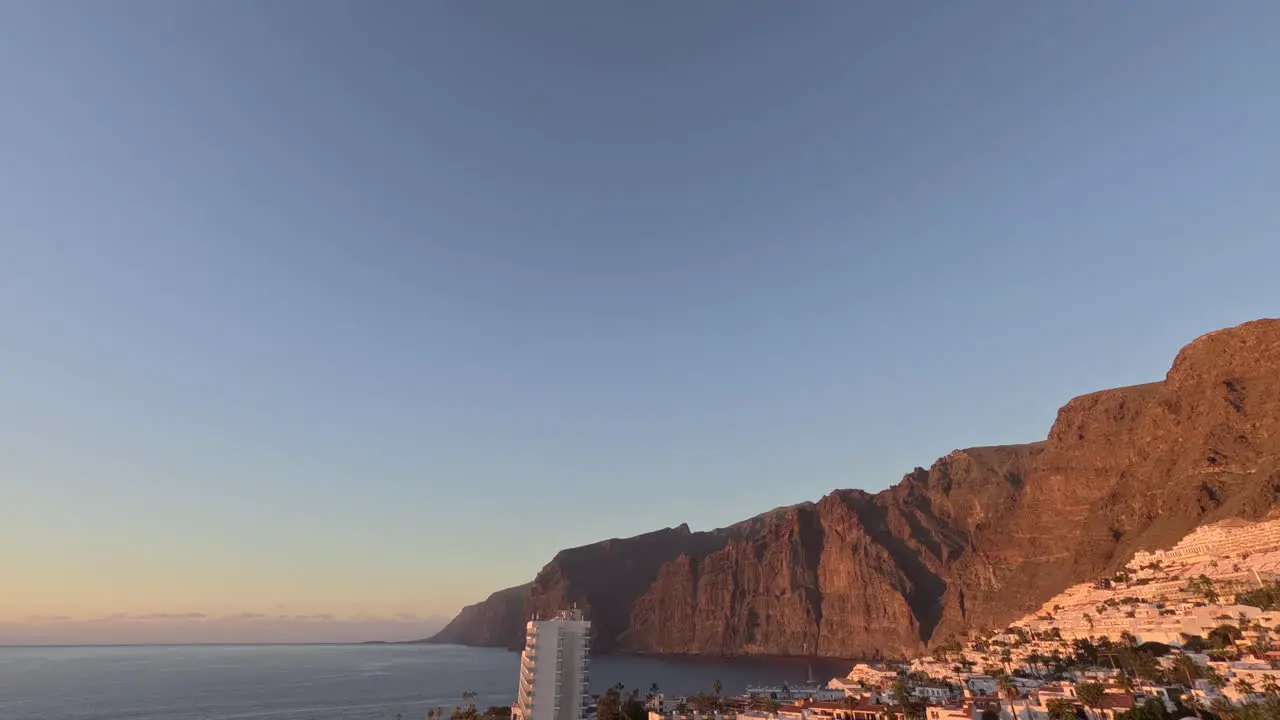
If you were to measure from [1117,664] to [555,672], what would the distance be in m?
96.9

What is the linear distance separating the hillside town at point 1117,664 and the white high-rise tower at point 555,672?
2.63m

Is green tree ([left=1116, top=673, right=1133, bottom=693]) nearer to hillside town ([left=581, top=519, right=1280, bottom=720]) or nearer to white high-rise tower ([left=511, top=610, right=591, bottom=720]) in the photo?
hillside town ([left=581, top=519, right=1280, bottom=720])

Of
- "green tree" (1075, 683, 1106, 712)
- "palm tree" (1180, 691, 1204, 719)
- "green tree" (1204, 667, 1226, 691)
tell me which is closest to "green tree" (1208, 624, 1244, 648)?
"green tree" (1204, 667, 1226, 691)

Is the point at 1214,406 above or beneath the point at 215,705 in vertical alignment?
above

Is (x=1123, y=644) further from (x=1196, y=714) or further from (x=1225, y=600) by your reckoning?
(x=1196, y=714)

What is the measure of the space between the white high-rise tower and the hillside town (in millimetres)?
2630

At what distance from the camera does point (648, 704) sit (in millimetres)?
119125

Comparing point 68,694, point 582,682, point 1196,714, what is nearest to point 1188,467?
point 1196,714

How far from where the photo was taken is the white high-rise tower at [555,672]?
7919 cm

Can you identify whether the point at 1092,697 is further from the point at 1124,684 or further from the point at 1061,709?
the point at 1124,684

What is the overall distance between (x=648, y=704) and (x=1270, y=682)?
8699 cm

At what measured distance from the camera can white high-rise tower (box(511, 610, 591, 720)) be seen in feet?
260

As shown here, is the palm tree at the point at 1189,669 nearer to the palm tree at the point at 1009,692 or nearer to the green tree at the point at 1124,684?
the green tree at the point at 1124,684

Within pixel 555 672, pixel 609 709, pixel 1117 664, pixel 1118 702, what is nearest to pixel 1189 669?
pixel 1118 702
